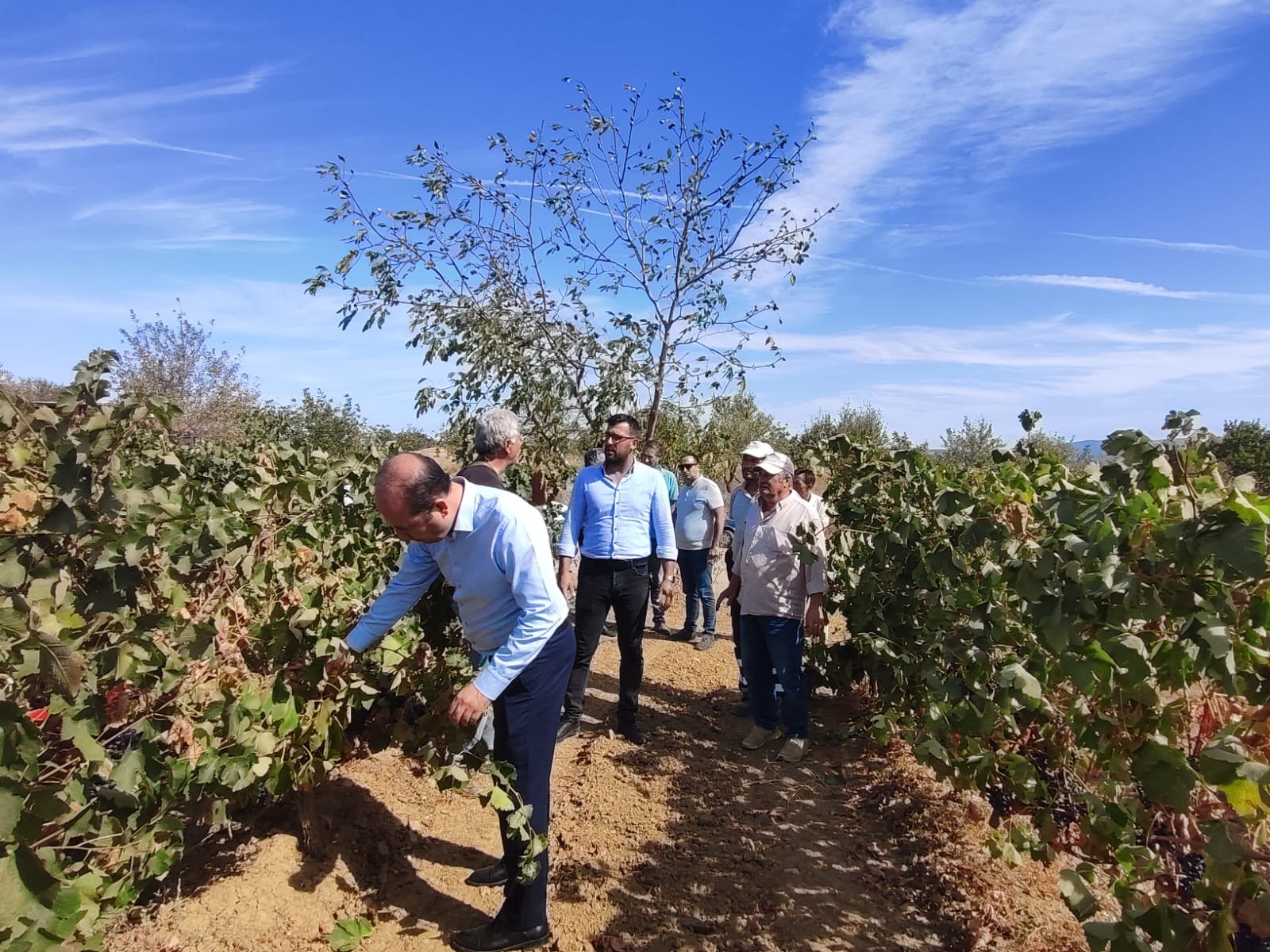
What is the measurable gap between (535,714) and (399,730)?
0.70 meters

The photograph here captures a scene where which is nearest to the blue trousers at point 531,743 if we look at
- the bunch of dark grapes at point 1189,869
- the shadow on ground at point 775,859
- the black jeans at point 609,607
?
the shadow on ground at point 775,859

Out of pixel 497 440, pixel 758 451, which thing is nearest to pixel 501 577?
pixel 497 440

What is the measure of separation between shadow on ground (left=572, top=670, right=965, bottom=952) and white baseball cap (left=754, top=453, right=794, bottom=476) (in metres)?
1.72

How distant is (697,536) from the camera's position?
7203mm

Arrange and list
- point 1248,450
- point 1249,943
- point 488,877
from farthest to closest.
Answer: point 1248,450 → point 488,877 → point 1249,943

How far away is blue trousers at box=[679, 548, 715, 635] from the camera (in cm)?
724

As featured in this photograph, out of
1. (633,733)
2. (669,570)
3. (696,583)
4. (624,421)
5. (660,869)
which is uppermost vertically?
(624,421)

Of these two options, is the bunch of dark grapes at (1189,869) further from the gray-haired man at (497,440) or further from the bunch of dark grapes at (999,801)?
the gray-haired man at (497,440)

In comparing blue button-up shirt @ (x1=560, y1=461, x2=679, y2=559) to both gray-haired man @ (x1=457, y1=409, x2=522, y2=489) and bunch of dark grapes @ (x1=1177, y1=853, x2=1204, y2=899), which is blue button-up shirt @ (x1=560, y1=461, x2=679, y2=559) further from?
bunch of dark grapes @ (x1=1177, y1=853, x2=1204, y2=899)

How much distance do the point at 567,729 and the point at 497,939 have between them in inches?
73.6

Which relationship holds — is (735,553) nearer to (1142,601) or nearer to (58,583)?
(1142,601)

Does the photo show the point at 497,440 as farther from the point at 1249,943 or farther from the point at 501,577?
the point at 1249,943

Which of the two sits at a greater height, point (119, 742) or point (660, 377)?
point (660, 377)

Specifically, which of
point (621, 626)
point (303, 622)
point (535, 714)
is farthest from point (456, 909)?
point (621, 626)
